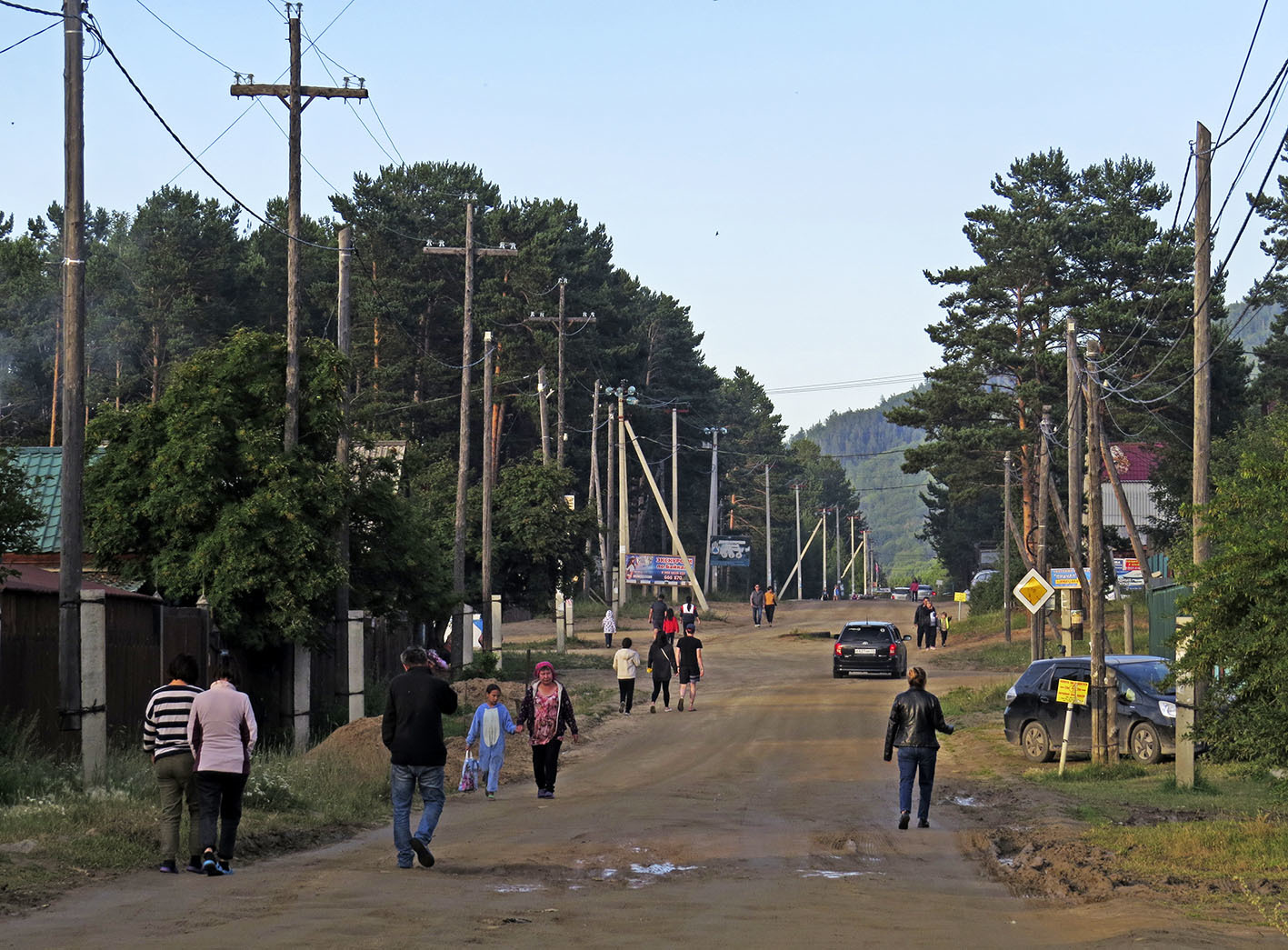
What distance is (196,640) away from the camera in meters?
20.5

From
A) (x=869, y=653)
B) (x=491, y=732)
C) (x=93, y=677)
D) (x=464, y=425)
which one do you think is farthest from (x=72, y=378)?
(x=869, y=653)

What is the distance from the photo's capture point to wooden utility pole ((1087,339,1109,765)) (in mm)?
22062

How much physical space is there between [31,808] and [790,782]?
389 inches

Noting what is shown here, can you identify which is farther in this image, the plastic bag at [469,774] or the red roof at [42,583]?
the plastic bag at [469,774]

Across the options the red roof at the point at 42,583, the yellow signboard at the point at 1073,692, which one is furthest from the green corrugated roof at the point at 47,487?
the yellow signboard at the point at 1073,692

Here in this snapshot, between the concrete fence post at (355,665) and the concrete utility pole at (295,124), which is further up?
the concrete utility pole at (295,124)

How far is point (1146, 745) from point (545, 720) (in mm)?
9664

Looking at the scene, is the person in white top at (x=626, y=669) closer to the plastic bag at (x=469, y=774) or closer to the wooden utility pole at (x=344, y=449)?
the wooden utility pole at (x=344, y=449)

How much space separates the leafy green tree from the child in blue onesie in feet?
24.5

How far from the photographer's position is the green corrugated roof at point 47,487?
28609 mm

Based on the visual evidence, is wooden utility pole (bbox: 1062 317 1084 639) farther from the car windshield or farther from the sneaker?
the sneaker

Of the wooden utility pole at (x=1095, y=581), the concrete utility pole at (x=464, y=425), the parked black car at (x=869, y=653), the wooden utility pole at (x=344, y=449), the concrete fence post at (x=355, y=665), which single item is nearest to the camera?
the wooden utility pole at (x=1095, y=581)

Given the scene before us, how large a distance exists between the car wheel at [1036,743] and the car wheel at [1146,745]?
1.32 metres

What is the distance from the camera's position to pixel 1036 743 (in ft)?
76.3
